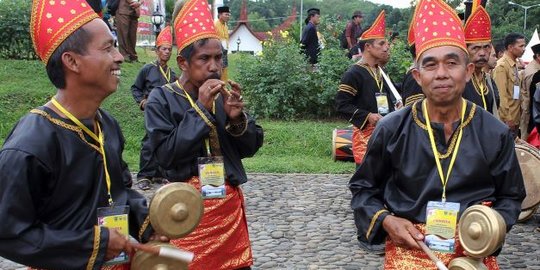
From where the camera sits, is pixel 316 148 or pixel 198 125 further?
pixel 316 148

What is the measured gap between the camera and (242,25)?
57750mm

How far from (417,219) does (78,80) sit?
1798 mm

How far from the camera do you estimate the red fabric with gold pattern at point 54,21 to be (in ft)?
9.68

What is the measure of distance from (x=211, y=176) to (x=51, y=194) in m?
1.51

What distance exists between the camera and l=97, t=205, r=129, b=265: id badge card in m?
2.98

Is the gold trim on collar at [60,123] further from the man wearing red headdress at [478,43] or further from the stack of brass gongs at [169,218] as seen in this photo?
the man wearing red headdress at [478,43]

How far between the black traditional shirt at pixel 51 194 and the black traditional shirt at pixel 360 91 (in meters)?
5.47

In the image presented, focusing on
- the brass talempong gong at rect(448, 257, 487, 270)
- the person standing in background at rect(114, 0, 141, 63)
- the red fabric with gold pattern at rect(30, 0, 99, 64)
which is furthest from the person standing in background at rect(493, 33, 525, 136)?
the person standing in background at rect(114, 0, 141, 63)

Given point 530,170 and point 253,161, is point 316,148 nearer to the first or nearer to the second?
point 253,161

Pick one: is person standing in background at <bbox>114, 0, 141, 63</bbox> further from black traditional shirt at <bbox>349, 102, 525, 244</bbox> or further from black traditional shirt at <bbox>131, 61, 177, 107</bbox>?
black traditional shirt at <bbox>349, 102, 525, 244</bbox>

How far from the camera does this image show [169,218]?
2949 mm

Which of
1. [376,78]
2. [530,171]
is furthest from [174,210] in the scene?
[376,78]

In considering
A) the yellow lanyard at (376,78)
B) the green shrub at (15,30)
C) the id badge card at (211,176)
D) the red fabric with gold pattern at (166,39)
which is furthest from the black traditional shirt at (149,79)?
the id badge card at (211,176)

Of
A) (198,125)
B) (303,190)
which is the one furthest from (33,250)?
(303,190)
